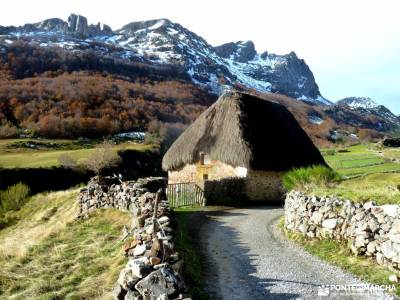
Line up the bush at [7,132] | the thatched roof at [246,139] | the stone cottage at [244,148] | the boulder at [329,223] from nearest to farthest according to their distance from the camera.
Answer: the boulder at [329,223], the stone cottage at [244,148], the thatched roof at [246,139], the bush at [7,132]

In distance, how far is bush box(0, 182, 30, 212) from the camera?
91.6ft

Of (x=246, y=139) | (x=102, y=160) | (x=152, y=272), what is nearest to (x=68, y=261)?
(x=152, y=272)

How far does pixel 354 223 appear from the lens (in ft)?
32.2

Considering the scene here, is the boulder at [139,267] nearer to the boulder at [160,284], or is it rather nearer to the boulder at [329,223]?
the boulder at [160,284]

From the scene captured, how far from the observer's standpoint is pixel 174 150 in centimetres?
2806

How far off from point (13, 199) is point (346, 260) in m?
24.2

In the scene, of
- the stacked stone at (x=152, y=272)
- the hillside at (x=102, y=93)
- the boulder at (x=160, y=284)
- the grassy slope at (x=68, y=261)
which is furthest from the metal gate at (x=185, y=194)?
the hillside at (x=102, y=93)

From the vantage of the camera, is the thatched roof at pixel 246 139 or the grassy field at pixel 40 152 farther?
the grassy field at pixel 40 152

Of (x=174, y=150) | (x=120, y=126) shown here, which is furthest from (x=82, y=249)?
(x=120, y=126)

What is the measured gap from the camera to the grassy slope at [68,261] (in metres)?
8.77

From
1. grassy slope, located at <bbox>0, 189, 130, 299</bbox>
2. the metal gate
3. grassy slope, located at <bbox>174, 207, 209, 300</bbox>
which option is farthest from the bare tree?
grassy slope, located at <bbox>174, 207, 209, 300</bbox>

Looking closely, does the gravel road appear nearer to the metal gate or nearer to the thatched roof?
the metal gate

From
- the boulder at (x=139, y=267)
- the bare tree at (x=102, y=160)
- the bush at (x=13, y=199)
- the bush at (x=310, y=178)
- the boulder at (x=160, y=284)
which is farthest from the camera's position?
the bare tree at (x=102, y=160)

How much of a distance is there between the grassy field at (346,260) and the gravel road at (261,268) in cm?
24
